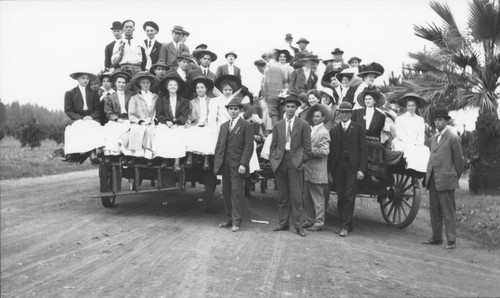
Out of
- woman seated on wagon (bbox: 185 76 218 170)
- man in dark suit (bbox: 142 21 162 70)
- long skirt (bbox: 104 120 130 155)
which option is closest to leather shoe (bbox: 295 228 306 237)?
woman seated on wagon (bbox: 185 76 218 170)

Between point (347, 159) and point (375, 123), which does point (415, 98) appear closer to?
point (375, 123)

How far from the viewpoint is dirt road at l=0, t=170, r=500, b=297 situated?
5.27 meters

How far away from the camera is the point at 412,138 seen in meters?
9.10

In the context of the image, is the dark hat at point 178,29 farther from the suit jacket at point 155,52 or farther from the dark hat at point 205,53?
the dark hat at point 205,53

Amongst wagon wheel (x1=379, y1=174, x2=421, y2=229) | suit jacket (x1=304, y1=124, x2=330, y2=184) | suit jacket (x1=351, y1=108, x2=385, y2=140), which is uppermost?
suit jacket (x1=351, y1=108, x2=385, y2=140)

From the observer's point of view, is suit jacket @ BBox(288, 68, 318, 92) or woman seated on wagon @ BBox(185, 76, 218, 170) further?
suit jacket @ BBox(288, 68, 318, 92)

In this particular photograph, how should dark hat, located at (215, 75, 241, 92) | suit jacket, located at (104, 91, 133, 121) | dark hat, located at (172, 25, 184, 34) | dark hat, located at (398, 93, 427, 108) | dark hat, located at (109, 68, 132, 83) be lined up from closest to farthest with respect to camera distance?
dark hat, located at (398, 93, 427, 108) < suit jacket, located at (104, 91, 133, 121) < dark hat, located at (109, 68, 132, 83) < dark hat, located at (215, 75, 241, 92) < dark hat, located at (172, 25, 184, 34)

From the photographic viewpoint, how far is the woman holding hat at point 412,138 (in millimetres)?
8742

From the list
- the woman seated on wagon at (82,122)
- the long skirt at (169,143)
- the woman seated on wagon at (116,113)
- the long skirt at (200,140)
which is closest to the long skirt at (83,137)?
the woman seated on wagon at (82,122)

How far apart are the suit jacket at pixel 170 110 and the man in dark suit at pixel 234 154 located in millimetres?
1019

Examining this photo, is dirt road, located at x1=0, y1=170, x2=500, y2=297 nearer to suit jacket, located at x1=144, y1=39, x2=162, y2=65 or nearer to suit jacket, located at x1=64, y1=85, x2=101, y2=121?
suit jacket, located at x1=64, y1=85, x2=101, y2=121

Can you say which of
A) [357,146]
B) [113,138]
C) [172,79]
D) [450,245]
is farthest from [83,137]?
[450,245]

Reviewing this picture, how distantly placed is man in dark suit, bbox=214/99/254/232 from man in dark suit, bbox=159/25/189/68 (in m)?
3.72

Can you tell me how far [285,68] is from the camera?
459 inches
